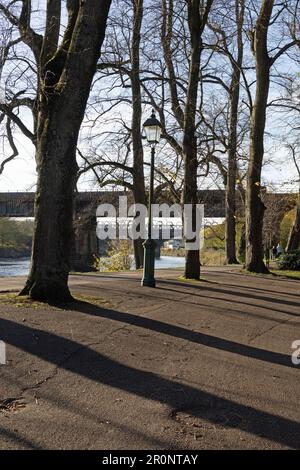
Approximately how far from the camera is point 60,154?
9.85m

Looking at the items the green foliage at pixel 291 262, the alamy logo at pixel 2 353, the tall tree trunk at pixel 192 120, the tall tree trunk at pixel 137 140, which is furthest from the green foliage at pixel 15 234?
the alamy logo at pixel 2 353

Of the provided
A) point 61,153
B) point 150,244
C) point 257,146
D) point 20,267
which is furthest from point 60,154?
point 20,267

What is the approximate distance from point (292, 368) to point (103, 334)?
2.63m

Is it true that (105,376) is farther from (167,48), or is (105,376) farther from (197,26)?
(167,48)

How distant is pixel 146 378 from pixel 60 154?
5096 millimetres

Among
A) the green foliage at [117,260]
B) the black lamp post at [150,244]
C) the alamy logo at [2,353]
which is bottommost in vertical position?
the green foliage at [117,260]

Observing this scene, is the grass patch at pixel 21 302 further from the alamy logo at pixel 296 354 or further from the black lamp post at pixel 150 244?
the black lamp post at pixel 150 244

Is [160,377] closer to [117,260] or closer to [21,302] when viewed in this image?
[21,302]

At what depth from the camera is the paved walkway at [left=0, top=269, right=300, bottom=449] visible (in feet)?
14.8

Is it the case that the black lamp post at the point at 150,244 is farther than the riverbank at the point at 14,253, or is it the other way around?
the riverbank at the point at 14,253

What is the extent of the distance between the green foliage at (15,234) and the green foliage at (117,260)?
25.0 meters

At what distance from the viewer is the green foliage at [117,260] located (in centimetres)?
3533

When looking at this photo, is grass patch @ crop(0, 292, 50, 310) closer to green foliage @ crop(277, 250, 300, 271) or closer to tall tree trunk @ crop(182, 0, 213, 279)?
tall tree trunk @ crop(182, 0, 213, 279)

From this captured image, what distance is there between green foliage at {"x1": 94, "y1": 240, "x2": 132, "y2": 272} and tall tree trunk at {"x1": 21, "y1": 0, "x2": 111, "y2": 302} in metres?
24.1
